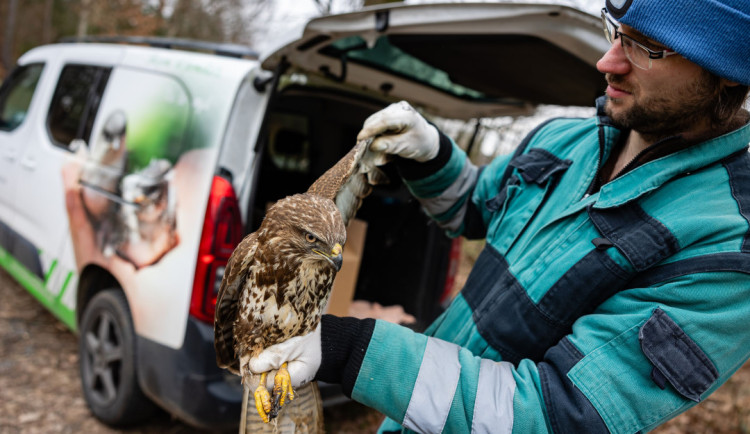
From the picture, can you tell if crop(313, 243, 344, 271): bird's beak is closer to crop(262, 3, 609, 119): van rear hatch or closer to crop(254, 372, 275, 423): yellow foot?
crop(254, 372, 275, 423): yellow foot

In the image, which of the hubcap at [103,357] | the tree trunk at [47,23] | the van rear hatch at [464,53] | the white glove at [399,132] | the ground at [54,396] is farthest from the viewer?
the tree trunk at [47,23]

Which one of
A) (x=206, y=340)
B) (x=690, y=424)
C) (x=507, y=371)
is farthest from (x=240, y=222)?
(x=690, y=424)

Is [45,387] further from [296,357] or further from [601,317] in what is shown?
[601,317]

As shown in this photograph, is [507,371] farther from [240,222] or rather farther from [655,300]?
[240,222]

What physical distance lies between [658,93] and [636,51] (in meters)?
0.13

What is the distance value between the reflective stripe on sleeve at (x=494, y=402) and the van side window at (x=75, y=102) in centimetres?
316

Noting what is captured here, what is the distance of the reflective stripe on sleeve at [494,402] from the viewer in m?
1.20

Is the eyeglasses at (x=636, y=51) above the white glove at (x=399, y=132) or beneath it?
above

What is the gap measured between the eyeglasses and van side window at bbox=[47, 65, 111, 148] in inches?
127

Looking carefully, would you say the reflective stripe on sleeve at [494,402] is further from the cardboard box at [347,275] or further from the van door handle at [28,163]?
the van door handle at [28,163]

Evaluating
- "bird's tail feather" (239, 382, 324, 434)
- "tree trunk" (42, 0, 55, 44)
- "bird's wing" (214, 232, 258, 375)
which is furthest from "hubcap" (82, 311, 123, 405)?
"tree trunk" (42, 0, 55, 44)

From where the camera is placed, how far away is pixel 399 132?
1.85 metres

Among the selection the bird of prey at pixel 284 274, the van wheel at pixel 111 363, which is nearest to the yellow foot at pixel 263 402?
the bird of prey at pixel 284 274

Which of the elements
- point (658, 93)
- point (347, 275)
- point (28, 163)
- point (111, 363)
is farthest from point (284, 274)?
point (28, 163)
